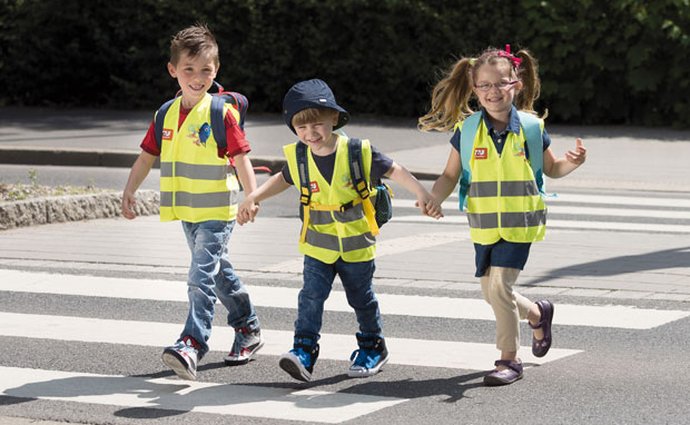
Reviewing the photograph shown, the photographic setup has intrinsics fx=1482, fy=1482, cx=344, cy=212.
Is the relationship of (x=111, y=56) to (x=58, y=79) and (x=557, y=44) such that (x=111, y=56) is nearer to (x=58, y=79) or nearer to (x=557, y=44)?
(x=58, y=79)

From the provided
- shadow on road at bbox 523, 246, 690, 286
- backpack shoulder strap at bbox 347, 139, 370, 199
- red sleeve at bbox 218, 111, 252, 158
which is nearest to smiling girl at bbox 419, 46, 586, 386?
backpack shoulder strap at bbox 347, 139, 370, 199

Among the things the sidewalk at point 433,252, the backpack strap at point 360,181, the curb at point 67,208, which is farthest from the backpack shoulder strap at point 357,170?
the curb at point 67,208

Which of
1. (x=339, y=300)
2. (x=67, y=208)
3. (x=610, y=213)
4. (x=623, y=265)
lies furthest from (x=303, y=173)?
(x=610, y=213)

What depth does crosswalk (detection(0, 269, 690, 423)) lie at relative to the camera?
5988 mm

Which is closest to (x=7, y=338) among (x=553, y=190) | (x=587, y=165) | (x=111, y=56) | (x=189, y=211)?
(x=189, y=211)

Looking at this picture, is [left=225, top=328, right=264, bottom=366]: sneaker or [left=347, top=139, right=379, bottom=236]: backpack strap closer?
[left=347, top=139, right=379, bottom=236]: backpack strap

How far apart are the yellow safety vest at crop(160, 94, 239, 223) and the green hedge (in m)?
13.0

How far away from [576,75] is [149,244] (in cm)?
1171

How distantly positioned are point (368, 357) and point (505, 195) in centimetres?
93

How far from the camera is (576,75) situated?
20953 millimetres

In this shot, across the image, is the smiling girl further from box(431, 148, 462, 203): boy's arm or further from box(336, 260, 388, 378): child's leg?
box(336, 260, 388, 378): child's leg

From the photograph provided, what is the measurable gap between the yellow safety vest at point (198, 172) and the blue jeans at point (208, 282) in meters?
0.06

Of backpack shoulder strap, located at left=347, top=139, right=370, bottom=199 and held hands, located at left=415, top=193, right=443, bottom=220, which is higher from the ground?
backpack shoulder strap, located at left=347, top=139, right=370, bottom=199

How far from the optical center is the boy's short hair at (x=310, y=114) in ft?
20.6
